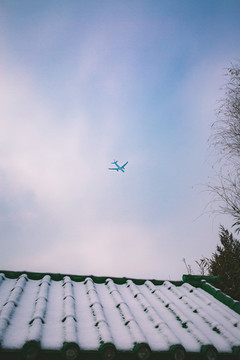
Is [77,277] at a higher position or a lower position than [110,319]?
higher

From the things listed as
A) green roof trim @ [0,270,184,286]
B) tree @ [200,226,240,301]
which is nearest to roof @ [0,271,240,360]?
green roof trim @ [0,270,184,286]

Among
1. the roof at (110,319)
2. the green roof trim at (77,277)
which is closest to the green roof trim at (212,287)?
the roof at (110,319)

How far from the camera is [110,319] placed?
11.1 feet

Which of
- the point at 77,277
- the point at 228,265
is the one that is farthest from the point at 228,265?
the point at 77,277

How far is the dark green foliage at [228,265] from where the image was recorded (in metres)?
6.44

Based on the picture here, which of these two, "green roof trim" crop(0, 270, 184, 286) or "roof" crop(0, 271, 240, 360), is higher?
"green roof trim" crop(0, 270, 184, 286)

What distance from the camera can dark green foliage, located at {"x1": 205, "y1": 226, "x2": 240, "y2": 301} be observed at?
21.1 ft

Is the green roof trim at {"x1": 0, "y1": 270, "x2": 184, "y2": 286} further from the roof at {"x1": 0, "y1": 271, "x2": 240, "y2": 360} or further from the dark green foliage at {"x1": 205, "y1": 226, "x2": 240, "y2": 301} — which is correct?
the dark green foliage at {"x1": 205, "y1": 226, "x2": 240, "y2": 301}

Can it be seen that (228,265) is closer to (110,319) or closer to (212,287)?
(212,287)

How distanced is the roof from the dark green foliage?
177 cm

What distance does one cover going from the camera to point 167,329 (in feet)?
10.3

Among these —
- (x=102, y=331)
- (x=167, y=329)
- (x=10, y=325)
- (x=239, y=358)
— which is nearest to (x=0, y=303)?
(x=10, y=325)

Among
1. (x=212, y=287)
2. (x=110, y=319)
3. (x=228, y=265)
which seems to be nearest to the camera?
(x=110, y=319)

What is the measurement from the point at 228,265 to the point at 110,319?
5323mm
